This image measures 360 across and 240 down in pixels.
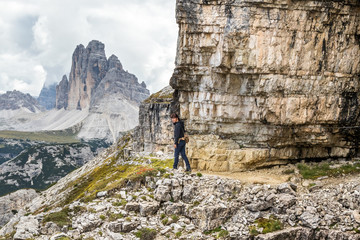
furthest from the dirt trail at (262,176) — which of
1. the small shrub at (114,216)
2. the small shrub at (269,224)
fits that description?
the small shrub at (114,216)

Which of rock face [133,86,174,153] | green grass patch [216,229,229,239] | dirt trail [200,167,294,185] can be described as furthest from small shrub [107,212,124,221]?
Result: rock face [133,86,174,153]

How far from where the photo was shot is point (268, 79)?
22.5 meters

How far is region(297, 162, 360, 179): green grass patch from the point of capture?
21.0m

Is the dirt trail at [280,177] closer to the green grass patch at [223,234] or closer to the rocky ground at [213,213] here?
the rocky ground at [213,213]

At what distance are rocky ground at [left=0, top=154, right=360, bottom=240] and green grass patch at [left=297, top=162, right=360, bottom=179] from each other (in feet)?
2.87

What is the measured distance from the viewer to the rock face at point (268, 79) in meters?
21.8

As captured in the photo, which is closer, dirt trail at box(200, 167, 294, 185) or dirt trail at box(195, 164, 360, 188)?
dirt trail at box(195, 164, 360, 188)

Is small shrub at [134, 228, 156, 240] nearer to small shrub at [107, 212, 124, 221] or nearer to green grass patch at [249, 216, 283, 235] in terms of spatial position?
small shrub at [107, 212, 124, 221]

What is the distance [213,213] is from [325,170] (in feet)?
33.4

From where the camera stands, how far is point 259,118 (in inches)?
941

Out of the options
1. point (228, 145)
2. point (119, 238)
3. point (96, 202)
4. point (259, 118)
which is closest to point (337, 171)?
point (259, 118)

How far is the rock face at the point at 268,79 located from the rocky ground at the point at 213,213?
15.8ft

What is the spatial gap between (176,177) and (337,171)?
11524 millimetres

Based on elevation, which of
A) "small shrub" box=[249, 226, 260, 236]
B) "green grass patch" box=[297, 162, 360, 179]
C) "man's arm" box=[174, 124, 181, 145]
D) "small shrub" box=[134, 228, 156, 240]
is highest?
"man's arm" box=[174, 124, 181, 145]
